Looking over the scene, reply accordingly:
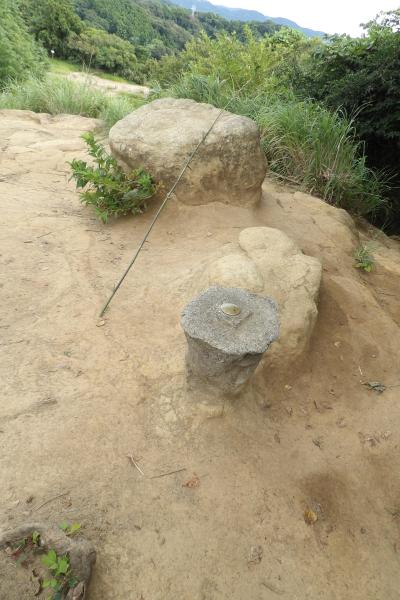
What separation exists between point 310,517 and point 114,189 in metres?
2.68

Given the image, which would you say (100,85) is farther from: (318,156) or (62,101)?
(318,156)

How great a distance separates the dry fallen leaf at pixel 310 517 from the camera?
154 cm

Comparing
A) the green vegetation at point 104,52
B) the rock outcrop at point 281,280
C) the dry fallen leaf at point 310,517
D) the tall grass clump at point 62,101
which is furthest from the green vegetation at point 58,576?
the green vegetation at point 104,52

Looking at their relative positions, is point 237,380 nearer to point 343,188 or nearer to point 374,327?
point 374,327

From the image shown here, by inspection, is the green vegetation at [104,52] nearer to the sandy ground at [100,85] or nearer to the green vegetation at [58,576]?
the sandy ground at [100,85]

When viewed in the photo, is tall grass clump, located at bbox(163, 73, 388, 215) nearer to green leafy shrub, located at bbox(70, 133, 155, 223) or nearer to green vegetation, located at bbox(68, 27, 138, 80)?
green leafy shrub, located at bbox(70, 133, 155, 223)

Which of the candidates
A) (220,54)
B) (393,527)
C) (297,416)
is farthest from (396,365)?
(220,54)

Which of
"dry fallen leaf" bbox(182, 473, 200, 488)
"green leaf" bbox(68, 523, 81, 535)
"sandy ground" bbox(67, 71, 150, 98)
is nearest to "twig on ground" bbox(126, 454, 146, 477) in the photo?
"dry fallen leaf" bbox(182, 473, 200, 488)

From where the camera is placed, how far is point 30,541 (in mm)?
1104

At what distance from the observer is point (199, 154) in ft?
10.2

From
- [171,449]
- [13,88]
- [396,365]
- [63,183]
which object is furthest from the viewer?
[13,88]

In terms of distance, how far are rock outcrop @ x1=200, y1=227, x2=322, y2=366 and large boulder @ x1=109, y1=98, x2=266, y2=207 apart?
0.84 metres

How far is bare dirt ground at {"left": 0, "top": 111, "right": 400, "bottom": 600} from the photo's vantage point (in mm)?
1337

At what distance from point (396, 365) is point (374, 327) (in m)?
0.29
